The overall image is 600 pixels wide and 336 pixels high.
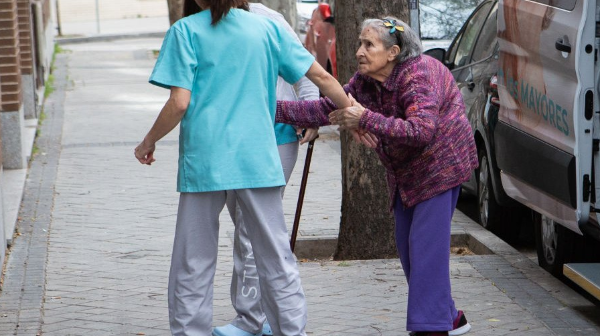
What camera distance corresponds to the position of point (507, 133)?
682 cm

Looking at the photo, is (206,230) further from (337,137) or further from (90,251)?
(337,137)

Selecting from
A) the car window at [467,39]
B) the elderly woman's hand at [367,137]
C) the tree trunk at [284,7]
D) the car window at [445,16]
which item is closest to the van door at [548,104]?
the elderly woman's hand at [367,137]

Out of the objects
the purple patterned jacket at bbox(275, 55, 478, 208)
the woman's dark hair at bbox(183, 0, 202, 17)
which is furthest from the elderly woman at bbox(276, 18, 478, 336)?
the woman's dark hair at bbox(183, 0, 202, 17)

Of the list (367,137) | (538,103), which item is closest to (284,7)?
(538,103)

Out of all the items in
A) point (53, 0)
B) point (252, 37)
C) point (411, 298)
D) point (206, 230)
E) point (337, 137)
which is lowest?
point (53, 0)

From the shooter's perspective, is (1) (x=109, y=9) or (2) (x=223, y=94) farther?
(1) (x=109, y=9)

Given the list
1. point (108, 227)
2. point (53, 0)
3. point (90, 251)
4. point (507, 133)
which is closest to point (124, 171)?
point (108, 227)

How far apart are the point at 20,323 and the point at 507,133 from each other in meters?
3.05

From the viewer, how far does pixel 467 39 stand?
953 centimetres

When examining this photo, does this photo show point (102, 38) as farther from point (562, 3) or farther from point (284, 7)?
point (562, 3)

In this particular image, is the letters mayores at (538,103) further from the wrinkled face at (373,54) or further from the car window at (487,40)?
the car window at (487,40)

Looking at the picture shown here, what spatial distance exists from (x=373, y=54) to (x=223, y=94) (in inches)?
30.0

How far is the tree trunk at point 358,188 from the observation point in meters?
7.10

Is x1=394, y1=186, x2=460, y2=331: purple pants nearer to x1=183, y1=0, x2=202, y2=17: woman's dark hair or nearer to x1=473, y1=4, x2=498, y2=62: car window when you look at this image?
x1=183, y1=0, x2=202, y2=17: woman's dark hair
